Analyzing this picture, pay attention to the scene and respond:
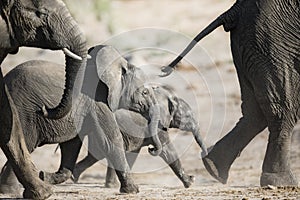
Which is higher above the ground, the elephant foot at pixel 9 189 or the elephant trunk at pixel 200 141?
the elephant trunk at pixel 200 141

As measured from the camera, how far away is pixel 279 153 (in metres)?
9.34

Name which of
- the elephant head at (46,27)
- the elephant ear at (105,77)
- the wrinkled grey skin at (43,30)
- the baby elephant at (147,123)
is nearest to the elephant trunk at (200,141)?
the baby elephant at (147,123)

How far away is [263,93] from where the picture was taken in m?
9.24

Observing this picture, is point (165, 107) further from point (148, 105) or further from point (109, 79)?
point (109, 79)

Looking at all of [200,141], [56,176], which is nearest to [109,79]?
[56,176]

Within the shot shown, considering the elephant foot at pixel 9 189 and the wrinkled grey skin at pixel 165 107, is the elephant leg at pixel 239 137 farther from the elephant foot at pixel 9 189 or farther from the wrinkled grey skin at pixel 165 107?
the elephant foot at pixel 9 189

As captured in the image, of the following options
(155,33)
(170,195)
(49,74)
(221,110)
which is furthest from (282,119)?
(155,33)

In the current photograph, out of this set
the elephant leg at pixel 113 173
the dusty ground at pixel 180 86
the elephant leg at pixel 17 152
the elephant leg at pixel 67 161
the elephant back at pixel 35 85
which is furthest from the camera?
the elephant leg at pixel 113 173

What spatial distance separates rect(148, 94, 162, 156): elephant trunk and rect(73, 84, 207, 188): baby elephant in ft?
0.05

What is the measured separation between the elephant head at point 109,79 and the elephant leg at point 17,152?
1.27 m

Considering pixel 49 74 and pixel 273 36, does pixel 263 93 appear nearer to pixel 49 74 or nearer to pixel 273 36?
pixel 273 36

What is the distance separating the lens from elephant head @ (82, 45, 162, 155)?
9398mm

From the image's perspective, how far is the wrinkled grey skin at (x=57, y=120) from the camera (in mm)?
9266

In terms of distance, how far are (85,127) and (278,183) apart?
1657 mm
